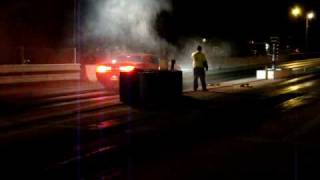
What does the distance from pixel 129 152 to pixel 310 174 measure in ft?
9.54

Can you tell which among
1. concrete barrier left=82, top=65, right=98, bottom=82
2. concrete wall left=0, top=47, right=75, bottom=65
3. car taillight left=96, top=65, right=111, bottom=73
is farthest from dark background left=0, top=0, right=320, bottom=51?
car taillight left=96, top=65, right=111, bottom=73

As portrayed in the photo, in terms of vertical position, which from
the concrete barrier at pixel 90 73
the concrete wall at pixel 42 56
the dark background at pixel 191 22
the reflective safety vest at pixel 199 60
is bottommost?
the concrete barrier at pixel 90 73

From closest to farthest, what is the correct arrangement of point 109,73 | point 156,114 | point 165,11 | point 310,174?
point 310,174, point 156,114, point 109,73, point 165,11

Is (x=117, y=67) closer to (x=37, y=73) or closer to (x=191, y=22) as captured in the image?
(x=37, y=73)

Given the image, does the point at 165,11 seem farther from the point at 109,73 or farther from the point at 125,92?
the point at 125,92

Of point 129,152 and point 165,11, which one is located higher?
point 165,11

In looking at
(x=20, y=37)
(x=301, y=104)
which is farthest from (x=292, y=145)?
(x=20, y=37)

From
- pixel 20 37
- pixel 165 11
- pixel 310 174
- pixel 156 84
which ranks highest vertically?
pixel 165 11

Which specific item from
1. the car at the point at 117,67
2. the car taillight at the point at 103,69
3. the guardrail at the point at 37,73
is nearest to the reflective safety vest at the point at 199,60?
the car at the point at 117,67

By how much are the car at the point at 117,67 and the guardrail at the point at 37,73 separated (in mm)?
3501

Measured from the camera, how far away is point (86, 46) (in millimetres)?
39906

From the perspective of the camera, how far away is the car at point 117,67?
20125 millimetres

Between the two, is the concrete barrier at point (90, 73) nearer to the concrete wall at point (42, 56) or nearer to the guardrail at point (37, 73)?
the guardrail at point (37, 73)

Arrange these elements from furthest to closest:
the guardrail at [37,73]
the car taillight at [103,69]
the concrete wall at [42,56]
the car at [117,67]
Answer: the concrete wall at [42,56], the guardrail at [37,73], the car taillight at [103,69], the car at [117,67]
